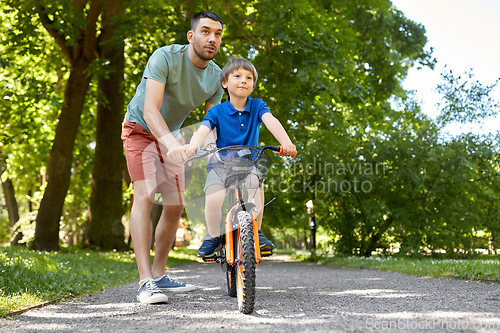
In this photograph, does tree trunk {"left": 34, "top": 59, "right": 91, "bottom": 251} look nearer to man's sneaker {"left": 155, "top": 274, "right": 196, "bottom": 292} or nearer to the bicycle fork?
man's sneaker {"left": 155, "top": 274, "right": 196, "bottom": 292}

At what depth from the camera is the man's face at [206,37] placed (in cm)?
399

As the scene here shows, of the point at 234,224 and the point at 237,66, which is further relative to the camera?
the point at 237,66

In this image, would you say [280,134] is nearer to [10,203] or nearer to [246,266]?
[246,266]

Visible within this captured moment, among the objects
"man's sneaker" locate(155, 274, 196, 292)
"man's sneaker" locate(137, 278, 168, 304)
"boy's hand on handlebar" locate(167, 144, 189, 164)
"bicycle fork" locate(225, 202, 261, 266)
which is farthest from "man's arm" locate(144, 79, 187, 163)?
"man's sneaker" locate(155, 274, 196, 292)

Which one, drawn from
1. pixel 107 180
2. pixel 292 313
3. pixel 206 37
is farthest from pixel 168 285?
pixel 107 180

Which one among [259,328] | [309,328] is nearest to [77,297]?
[259,328]

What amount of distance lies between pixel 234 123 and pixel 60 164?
8.01 metres

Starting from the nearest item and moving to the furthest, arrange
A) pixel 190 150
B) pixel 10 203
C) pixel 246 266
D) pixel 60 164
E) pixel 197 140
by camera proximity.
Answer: pixel 246 266
pixel 190 150
pixel 197 140
pixel 60 164
pixel 10 203

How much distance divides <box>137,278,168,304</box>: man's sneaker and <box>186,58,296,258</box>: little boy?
48 cm

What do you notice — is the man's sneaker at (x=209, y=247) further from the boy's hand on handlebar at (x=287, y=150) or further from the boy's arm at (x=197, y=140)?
the boy's hand on handlebar at (x=287, y=150)

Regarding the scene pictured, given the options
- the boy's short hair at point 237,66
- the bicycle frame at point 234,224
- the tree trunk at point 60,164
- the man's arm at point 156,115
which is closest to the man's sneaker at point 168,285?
the bicycle frame at point 234,224

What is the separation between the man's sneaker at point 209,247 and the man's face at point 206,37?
1.73 meters

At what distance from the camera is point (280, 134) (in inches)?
138

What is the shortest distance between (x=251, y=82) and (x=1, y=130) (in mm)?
13659
